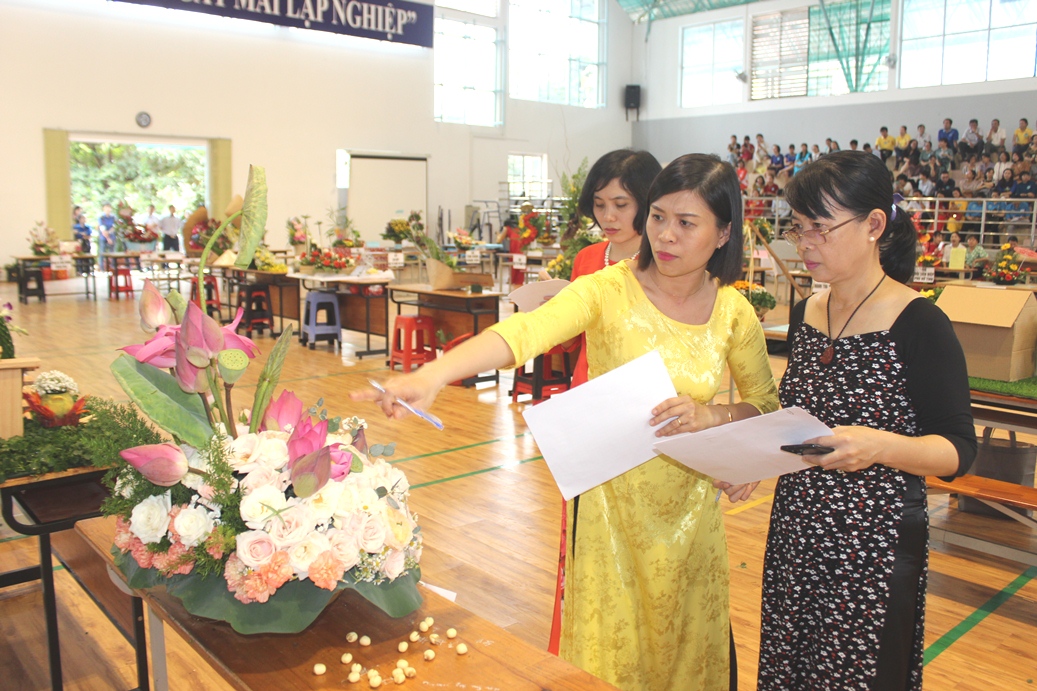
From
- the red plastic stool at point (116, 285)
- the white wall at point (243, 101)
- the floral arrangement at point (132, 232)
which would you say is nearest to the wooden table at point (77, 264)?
the red plastic stool at point (116, 285)

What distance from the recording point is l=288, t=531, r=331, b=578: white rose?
1.16 meters

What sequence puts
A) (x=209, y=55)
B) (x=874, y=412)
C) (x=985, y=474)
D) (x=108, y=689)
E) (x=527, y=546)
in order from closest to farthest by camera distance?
(x=874, y=412), (x=108, y=689), (x=527, y=546), (x=985, y=474), (x=209, y=55)

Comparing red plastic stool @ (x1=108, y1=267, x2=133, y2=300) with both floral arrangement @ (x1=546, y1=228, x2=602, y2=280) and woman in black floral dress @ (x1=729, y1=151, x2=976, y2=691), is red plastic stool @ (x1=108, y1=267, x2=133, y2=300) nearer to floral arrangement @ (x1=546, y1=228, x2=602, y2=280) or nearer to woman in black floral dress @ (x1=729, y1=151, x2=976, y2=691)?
floral arrangement @ (x1=546, y1=228, x2=602, y2=280)

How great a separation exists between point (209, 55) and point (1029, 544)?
1607cm

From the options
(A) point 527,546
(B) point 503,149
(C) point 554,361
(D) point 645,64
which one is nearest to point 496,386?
(C) point 554,361

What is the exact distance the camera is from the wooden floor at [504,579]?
2711 mm

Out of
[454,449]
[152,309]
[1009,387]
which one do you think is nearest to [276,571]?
[152,309]

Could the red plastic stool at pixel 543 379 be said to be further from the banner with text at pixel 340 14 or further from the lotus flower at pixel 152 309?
the banner with text at pixel 340 14

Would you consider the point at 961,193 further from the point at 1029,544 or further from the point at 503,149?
the point at 1029,544

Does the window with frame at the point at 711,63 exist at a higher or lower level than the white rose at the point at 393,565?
higher

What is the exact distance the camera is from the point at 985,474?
424 centimetres

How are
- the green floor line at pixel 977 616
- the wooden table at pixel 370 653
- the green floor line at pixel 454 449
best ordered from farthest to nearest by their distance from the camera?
the green floor line at pixel 454 449 → the green floor line at pixel 977 616 → the wooden table at pixel 370 653

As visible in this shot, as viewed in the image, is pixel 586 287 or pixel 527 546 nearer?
pixel 586 287

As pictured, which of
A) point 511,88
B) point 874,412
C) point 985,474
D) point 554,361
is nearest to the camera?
point 874,412
